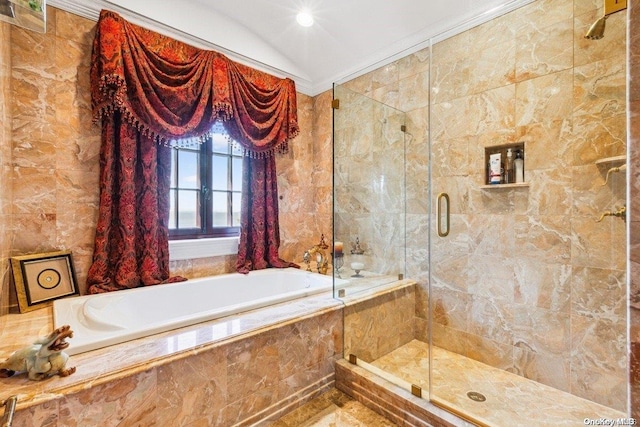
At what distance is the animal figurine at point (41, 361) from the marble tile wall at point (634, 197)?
1.77 meters

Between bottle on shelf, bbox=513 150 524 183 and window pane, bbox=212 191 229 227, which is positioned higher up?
bottle on shelf, bbox=513 150 524 183

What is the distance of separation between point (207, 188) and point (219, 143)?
437 millimetres

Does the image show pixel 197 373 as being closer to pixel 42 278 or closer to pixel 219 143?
pixel 42 278

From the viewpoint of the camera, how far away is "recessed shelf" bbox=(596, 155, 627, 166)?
4.96 ft

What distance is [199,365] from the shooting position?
129 cm

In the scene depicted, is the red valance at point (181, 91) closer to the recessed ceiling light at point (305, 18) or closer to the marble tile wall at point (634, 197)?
the recessed ceiling light at point (305, 18)

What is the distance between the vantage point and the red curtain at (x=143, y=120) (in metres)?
1.92

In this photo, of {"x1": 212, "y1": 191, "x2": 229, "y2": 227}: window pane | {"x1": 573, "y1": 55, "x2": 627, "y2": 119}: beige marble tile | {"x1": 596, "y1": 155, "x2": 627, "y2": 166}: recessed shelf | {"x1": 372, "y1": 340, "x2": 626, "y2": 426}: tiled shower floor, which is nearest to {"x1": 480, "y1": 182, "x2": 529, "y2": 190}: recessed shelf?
{"x1": 596, "y1": 155, "x2": 627, "y2": 166}: recessed shelf

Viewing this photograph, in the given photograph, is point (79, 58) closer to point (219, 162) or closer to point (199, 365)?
point (219, 162)

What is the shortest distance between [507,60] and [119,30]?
2.54m

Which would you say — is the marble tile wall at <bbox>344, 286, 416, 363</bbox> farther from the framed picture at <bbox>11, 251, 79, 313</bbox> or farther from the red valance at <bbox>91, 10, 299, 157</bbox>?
the framed picture at <bbox>11, 251, 79, 313</bbox>

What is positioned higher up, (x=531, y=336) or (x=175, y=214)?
(x=175, y=214)

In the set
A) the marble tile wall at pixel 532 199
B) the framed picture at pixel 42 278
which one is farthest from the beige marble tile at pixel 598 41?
the framed picture at pixel 42 278

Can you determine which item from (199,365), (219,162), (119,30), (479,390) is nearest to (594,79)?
(479,390)
